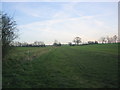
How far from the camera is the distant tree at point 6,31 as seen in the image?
526 inches

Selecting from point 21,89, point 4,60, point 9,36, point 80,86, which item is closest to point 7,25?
point 9,36

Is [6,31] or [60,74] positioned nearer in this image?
[60,74]

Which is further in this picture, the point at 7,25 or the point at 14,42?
the point at 14,42

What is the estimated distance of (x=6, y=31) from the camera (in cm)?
1390

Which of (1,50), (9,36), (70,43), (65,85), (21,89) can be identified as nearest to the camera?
(21,89)

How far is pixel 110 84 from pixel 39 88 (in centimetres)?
335

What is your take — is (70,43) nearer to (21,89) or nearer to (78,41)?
(78,41)

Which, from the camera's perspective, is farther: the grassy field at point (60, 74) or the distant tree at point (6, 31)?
the distant tree at point (6, 31)

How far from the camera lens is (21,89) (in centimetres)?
594

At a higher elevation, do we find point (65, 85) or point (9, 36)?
point (9, 36)

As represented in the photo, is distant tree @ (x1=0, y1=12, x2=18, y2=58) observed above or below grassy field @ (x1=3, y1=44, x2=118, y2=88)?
above

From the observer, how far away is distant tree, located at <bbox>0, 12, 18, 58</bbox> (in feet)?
43.8

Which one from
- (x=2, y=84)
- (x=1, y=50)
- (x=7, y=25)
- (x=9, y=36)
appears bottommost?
(x=2, y=84)

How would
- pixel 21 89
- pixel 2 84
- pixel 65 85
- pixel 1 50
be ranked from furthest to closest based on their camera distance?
pixel 1 50
pixel 2 84
pixel 65 85
pixel 21 89
